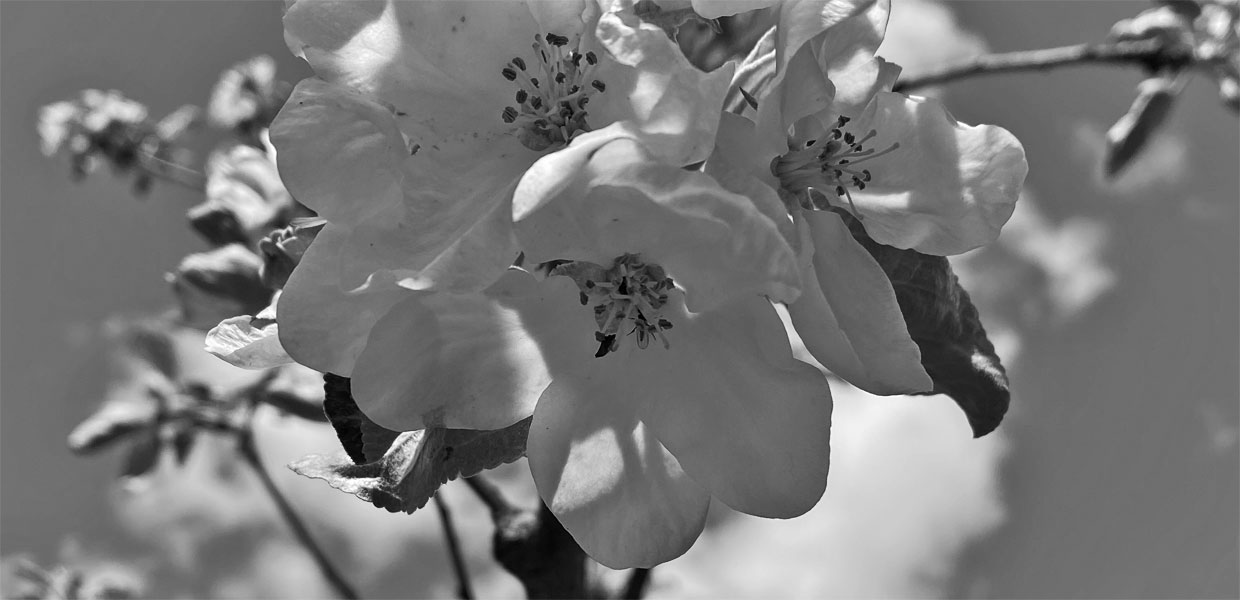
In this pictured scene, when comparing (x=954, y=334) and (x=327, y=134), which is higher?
(x=327, y=134)

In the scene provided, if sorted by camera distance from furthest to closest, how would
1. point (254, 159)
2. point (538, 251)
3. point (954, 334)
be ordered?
point (254, 159) → point (954, 334) → point (538, 251)

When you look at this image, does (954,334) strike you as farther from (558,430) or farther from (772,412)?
(558,430)

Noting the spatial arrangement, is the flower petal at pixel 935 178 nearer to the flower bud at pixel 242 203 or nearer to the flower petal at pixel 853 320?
the flower petal at pixel 853 320

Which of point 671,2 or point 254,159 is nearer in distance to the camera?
point 671,2

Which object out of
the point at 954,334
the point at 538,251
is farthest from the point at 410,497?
the point at 954,334

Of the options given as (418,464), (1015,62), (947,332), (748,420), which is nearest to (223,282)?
(418,464)

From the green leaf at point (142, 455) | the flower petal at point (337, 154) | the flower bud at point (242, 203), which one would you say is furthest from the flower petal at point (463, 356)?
the green leaf at point (142, 455)
